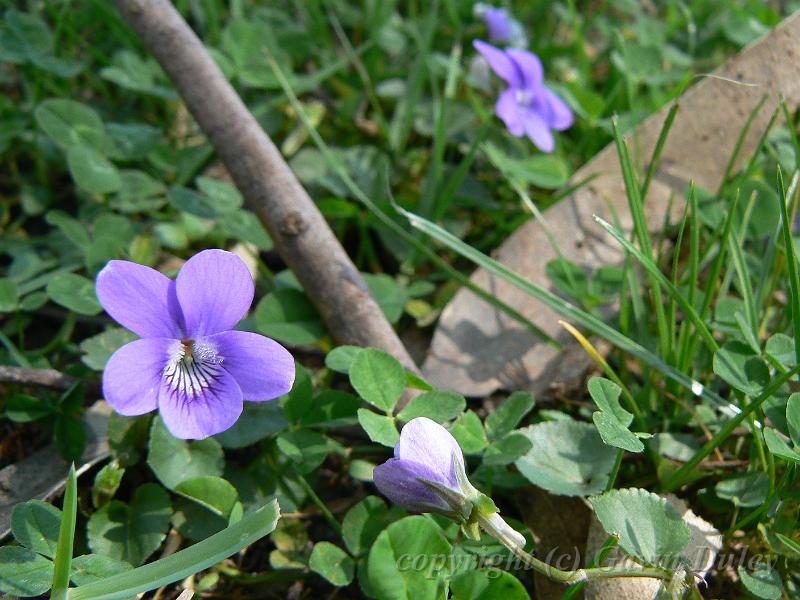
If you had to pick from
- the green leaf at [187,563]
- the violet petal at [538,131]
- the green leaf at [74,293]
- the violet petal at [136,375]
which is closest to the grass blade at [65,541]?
the green leaf at [187,563]

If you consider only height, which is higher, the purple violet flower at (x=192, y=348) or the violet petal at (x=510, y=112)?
the violet petal at (x=510, y=112)

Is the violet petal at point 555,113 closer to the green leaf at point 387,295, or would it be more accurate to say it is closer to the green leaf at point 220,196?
the green leaf at point 387,295

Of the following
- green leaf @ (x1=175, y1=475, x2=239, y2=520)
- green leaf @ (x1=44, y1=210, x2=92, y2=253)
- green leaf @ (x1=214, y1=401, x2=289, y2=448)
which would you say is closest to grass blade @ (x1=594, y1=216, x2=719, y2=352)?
green leaf @ (x1=214, y1=401, x2=289, y2=448)

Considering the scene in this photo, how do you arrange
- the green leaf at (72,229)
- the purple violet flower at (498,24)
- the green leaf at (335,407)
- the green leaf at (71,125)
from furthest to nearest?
the purple violet flower at (498,24) < the green leaf at (71,125) < the green leaf at (72,229) < the green leaf at (335,407)

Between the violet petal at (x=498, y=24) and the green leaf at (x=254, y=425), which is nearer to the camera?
the green leaf at (x=254, y=425)

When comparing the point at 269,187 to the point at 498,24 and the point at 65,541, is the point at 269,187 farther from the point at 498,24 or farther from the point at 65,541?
the point at 498,24

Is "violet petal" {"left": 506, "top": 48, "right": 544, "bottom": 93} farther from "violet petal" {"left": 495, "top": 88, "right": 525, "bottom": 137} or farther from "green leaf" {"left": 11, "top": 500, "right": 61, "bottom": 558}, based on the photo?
"green leaf" {"left": 11, "top": 500, "right": 61, "bottom": 558}
